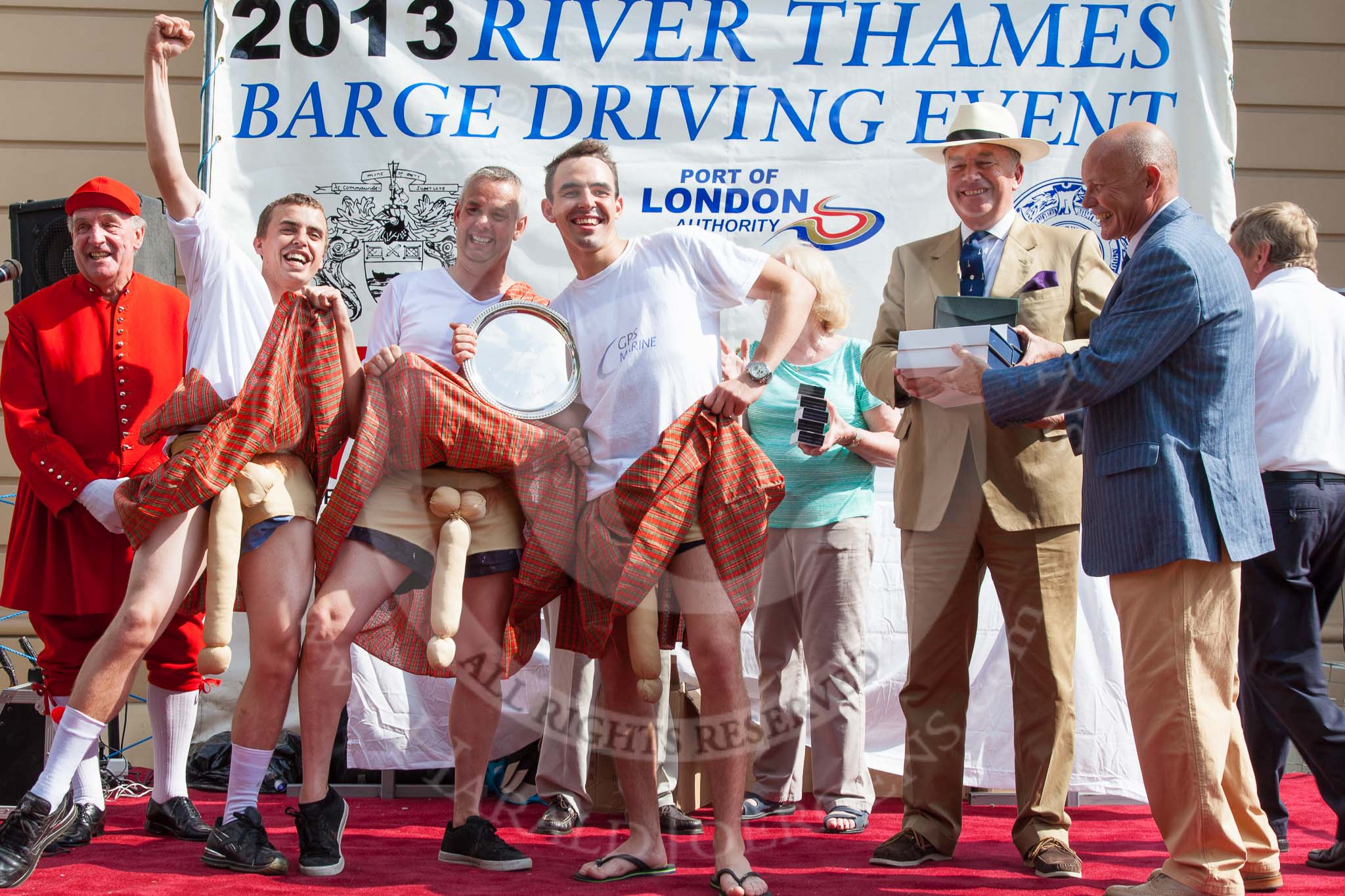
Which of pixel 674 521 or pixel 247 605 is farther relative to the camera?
pixel 247 605

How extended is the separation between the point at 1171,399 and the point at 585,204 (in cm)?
146

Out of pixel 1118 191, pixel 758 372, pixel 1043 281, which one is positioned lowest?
pixel 758 372

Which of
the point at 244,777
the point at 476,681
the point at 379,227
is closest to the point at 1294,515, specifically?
the point at 476,681

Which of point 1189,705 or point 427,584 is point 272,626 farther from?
point 1189,705

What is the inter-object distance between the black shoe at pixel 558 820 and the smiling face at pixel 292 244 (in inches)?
68.7

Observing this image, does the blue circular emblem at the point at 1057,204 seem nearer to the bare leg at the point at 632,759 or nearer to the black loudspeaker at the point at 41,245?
the bare leg at the point at 632,759

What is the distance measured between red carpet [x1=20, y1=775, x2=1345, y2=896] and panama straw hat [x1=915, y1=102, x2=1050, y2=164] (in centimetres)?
193

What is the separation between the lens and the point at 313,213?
3625 mm

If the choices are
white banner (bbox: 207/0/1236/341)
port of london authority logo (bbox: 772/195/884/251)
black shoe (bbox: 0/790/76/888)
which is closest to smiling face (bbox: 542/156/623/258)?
white banner (bbox: 207/0/1236/341)

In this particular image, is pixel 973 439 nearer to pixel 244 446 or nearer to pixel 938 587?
pixel 938 587

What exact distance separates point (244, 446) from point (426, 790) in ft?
6.41

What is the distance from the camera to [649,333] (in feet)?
10.2

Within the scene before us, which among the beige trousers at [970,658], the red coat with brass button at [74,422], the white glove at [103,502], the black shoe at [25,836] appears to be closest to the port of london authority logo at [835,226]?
the beige trousers at [970,658]

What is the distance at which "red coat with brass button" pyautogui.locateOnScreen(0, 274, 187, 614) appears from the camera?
361 cm
